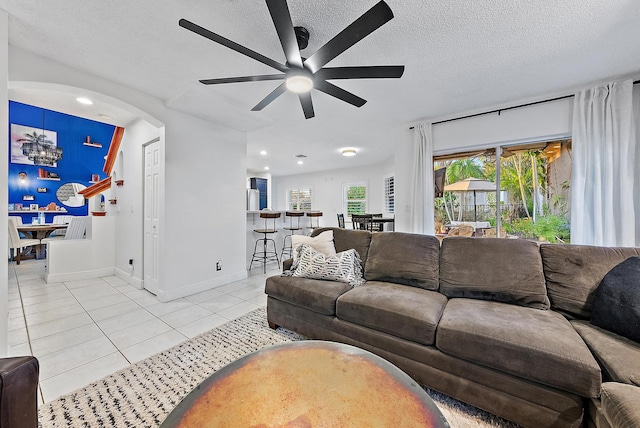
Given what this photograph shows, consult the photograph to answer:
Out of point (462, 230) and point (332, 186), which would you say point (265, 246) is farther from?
point (332, 186)

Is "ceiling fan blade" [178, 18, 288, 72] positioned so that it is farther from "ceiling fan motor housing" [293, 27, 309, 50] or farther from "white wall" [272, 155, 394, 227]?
"white wall" [272, 155, 394, 227]

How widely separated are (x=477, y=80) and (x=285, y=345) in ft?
10.3

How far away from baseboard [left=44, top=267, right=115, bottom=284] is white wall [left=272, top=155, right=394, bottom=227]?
5603mm

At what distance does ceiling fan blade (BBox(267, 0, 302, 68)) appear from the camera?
1.26 metres

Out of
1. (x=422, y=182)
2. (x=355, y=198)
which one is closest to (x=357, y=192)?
(x=355, y=198)

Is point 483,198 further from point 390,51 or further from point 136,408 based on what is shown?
point 136,408

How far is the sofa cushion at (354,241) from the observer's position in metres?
2.59

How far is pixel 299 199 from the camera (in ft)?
30.3

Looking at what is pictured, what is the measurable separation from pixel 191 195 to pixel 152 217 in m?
0.61

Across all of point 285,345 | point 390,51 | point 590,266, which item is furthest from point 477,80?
point 285,345

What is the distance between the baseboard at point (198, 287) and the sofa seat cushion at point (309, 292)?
1.59 metres

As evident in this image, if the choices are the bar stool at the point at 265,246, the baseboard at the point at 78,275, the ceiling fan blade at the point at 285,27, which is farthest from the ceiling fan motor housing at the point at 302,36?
the baseboard at the point at 78,275

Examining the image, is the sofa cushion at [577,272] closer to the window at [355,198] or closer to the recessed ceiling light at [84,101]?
the recessed ceiling light at [84,101]

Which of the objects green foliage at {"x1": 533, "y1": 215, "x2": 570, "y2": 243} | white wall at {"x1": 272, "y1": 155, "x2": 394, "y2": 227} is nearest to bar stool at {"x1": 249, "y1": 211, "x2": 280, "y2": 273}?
white wall at {"x1": 272, "y1": 155, "x2": 394, "y2": 227}
